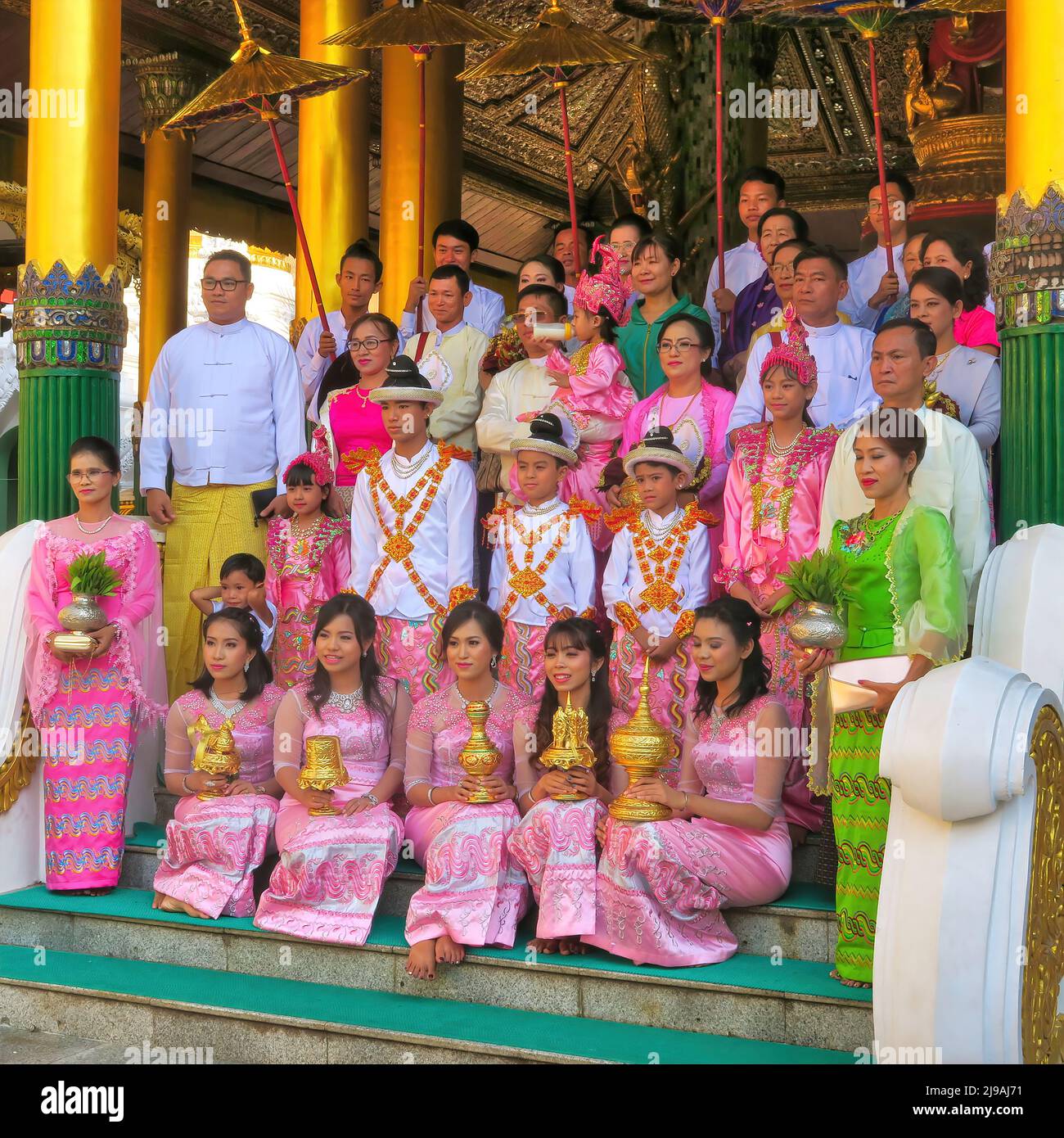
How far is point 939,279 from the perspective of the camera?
521 cm

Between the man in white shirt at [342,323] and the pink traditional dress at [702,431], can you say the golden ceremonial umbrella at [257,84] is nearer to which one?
the man in white shirt at [342,323]

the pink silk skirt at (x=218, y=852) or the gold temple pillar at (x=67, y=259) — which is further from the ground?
the gold temple pillar at (x=67, y=259)

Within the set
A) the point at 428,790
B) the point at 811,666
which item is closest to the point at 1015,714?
the point at 811,666

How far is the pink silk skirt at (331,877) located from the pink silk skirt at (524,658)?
0.77m

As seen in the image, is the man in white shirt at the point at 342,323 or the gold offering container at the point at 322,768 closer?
the gold offering container at the point at 322,768

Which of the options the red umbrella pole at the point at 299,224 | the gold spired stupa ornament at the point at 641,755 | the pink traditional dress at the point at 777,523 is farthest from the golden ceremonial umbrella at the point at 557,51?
the gold spired stupa ornament at the point at 641,755

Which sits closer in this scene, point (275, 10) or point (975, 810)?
point (975, 810)

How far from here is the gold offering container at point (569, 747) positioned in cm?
434

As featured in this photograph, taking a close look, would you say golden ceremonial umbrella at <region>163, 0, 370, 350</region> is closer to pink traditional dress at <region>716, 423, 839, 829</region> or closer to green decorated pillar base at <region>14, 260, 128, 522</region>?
green decorated pillar base at <region>14, 260, 128, 522</region>

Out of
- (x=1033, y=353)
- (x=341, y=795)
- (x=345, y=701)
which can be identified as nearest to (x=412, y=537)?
(x=345, y=701)

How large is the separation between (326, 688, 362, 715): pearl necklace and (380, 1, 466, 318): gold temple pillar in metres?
4.99

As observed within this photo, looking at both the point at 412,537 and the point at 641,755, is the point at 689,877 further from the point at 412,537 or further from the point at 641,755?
the point at 412,537
